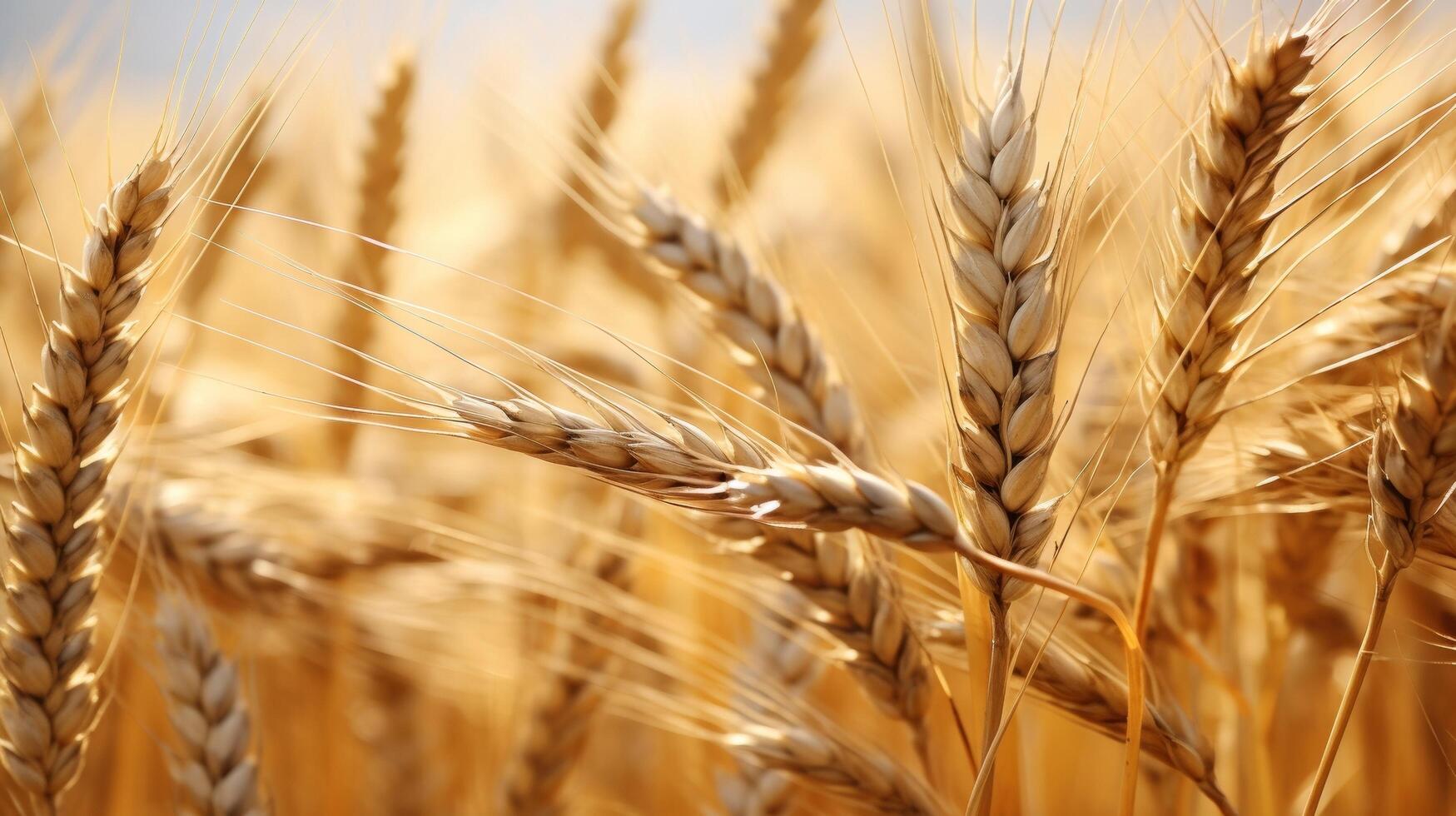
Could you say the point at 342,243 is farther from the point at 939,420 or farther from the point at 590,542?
the point at 939,420

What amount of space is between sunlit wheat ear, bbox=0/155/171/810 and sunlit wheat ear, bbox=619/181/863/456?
550 millimetres

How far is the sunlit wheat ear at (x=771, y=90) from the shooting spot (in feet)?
6.77

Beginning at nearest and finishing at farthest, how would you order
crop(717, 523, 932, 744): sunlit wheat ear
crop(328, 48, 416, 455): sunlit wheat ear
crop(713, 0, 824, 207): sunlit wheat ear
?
crop(717, 523, 932, 744): sunlit wheat ear
crop(328, 48, 416, 455): sunlit wheat ear
crop(713, 0, 824, 207): sunlit wheat ear

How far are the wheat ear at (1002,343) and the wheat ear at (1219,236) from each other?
134mm

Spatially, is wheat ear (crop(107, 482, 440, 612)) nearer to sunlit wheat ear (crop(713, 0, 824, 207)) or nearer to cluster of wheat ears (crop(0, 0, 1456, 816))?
cluster of wheat ears (crop(0, 0, 1456, 816))

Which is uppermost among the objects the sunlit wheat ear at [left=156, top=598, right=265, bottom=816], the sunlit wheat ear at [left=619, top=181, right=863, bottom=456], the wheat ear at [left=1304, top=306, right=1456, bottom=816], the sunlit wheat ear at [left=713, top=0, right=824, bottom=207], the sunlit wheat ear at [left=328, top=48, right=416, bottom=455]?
the sunlit wheat ear at [left=713, top=0, right=824, bottom=207]

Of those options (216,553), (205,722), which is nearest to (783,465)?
(205,722)

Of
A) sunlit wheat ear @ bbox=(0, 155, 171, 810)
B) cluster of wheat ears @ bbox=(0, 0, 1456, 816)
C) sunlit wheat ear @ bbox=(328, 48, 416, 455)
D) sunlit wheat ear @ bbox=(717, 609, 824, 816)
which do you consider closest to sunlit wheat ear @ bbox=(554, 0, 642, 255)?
cluster of wheat ears @ bbox=(0, 0, 1456, 816)

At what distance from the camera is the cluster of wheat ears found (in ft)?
2.43

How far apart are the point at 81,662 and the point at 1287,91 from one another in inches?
46.3

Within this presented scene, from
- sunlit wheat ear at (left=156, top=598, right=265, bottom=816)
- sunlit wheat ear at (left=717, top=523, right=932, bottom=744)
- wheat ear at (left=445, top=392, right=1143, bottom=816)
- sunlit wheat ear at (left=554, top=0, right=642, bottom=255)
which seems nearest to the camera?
wheat ear at (left=445, top=392, right=1143, bottom=816)

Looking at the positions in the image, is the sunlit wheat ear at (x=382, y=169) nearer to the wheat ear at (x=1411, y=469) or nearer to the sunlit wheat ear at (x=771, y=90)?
the sunlit wheat ear at (x=771, y=90)

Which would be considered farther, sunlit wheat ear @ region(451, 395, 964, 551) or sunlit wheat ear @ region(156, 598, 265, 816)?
sunlit wheat ear @ region(156, 598, 265, 816)

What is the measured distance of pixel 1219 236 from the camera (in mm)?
806
